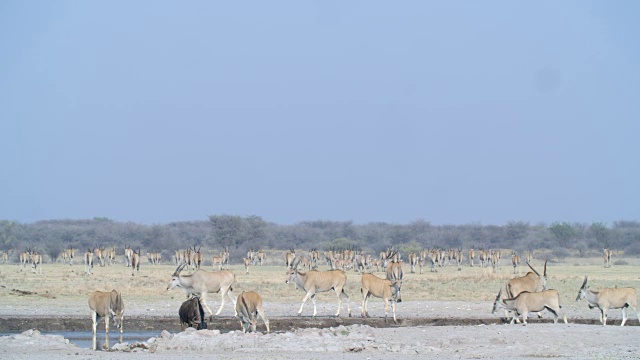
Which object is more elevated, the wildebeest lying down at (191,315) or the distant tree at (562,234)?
the distant tree at (562,234)

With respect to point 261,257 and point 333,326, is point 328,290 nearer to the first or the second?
point 333,326

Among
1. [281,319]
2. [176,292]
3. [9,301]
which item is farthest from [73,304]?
[281,319]

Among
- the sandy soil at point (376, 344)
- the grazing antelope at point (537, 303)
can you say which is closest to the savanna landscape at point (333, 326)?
the sandy soil at point (376, 344)

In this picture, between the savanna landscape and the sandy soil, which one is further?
the savanna landscape

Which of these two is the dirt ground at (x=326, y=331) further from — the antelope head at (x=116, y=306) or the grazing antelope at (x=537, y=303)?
the antelope head at (x=116, y=306)

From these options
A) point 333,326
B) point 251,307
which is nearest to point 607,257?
point 333,326

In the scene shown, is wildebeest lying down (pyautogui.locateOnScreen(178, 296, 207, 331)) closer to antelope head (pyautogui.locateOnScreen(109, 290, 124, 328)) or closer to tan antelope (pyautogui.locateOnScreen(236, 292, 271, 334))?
tan antelope (pyautogui.locateOnScreen(236, 292, 271, 334))

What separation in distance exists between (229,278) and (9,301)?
6701mm

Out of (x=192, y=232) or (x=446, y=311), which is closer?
(x=446, y=311)

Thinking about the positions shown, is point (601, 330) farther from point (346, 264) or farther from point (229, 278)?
point (346, 264)

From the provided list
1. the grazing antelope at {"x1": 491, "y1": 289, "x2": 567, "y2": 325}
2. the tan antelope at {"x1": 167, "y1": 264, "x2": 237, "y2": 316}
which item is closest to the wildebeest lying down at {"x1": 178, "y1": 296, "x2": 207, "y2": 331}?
the tan antelope at {"x1": 167, "y1": 264, "x2": 237, "y2": 316}

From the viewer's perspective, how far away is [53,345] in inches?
621

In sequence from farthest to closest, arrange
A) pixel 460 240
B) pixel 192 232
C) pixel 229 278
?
pixel 192 232, pixel 460 240, pixel 229 278

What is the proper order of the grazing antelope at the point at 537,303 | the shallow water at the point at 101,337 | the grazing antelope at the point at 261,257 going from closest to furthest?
the shallow water at the point at 101,337
the grazing antelope at the point at 537,303
the grazing antelope at the point at 261,257
